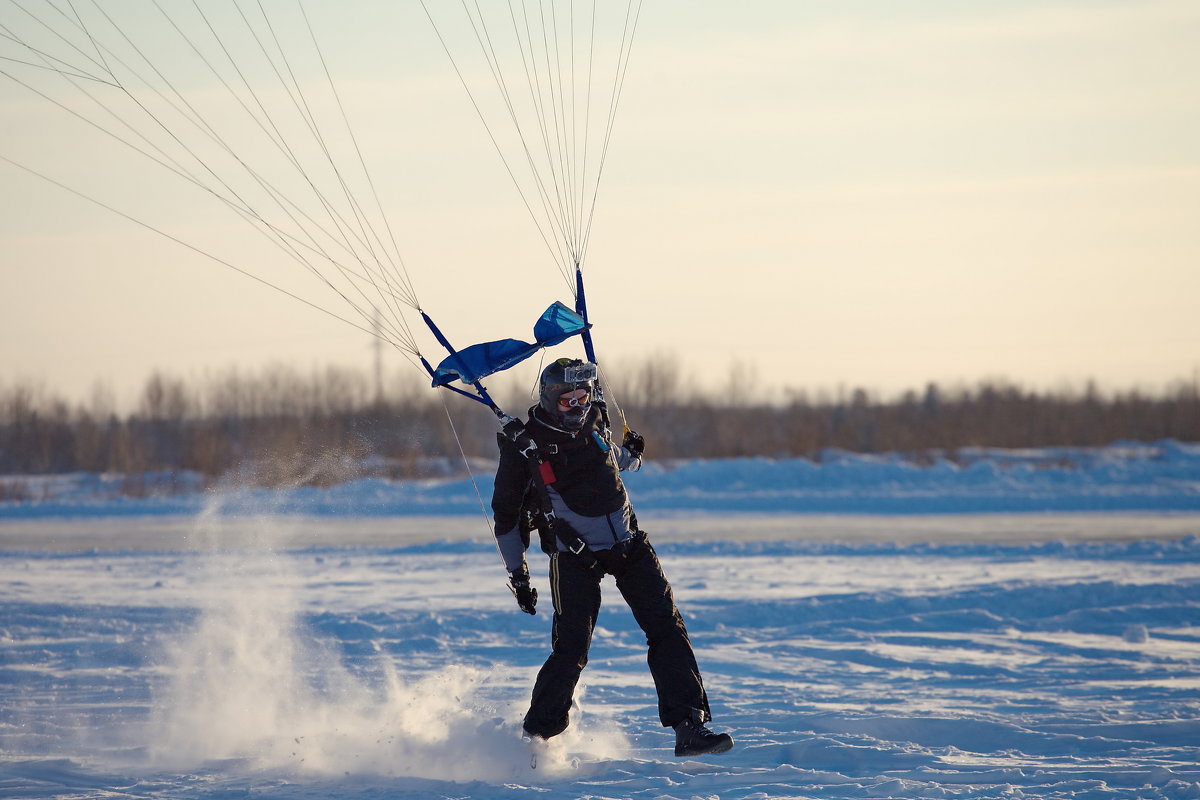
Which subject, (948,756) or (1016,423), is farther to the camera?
(1016,423)

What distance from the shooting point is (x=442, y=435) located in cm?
2925

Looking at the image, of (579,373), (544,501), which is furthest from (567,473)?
(579,373)

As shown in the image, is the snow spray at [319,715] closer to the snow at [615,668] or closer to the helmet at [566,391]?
the snow at [615,668]

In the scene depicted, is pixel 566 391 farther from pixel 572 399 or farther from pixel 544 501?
pixel 544 501

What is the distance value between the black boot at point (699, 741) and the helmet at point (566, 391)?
1353 millimetres

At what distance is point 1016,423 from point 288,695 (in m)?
29.1

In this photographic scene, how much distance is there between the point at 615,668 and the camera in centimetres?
734

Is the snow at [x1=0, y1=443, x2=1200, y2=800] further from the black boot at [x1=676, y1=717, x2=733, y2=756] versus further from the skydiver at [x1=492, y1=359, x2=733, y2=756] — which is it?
the skydiver at [x1=492, y1=359, x2=733, y2=756]

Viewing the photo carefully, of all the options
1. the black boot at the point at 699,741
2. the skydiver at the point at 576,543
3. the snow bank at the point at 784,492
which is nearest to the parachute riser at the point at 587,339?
the skydiver at the point at 576,543

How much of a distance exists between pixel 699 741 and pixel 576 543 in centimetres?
97

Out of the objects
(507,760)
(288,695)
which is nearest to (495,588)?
(288,695)

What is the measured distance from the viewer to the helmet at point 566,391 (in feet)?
15.9

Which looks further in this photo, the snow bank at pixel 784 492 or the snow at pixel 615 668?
the snow bank at pixel 784 492

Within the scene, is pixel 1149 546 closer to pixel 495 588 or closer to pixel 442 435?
pixel 495 588
